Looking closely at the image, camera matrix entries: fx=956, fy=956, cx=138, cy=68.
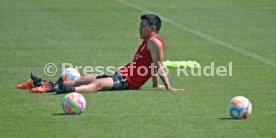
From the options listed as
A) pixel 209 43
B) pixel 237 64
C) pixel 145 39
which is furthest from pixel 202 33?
pixel 145 39

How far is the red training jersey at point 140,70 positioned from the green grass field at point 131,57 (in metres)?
0.26

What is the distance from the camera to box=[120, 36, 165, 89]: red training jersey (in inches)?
611

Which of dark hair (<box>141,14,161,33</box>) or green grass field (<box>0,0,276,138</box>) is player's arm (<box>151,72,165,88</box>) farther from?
dark hair (<box>141,14,161,33</box>)

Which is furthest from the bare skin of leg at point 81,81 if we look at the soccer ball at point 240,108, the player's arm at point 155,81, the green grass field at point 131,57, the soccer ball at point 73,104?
the soccer ball at point 240,108

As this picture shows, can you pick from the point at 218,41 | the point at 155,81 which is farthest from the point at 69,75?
the point at 218,41

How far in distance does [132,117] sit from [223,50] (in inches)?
322

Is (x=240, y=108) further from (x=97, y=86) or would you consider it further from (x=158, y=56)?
(x=97, y=86)

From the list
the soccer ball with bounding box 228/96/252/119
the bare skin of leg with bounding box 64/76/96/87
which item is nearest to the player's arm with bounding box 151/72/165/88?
the bare skin of leg with bounding box 64/76/96/87

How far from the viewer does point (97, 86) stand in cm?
1520

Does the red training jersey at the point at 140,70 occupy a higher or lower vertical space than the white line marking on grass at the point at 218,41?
lower

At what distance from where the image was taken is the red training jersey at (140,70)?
15523 mm

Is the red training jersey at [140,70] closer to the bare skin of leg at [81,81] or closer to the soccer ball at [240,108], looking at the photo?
the bare skin of leg at [81,81]

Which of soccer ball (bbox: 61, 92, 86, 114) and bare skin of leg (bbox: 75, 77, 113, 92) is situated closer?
soccer ball (bbox: 61, 92, 86, 114)

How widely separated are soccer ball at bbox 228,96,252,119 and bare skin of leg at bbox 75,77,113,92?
2.95 m
